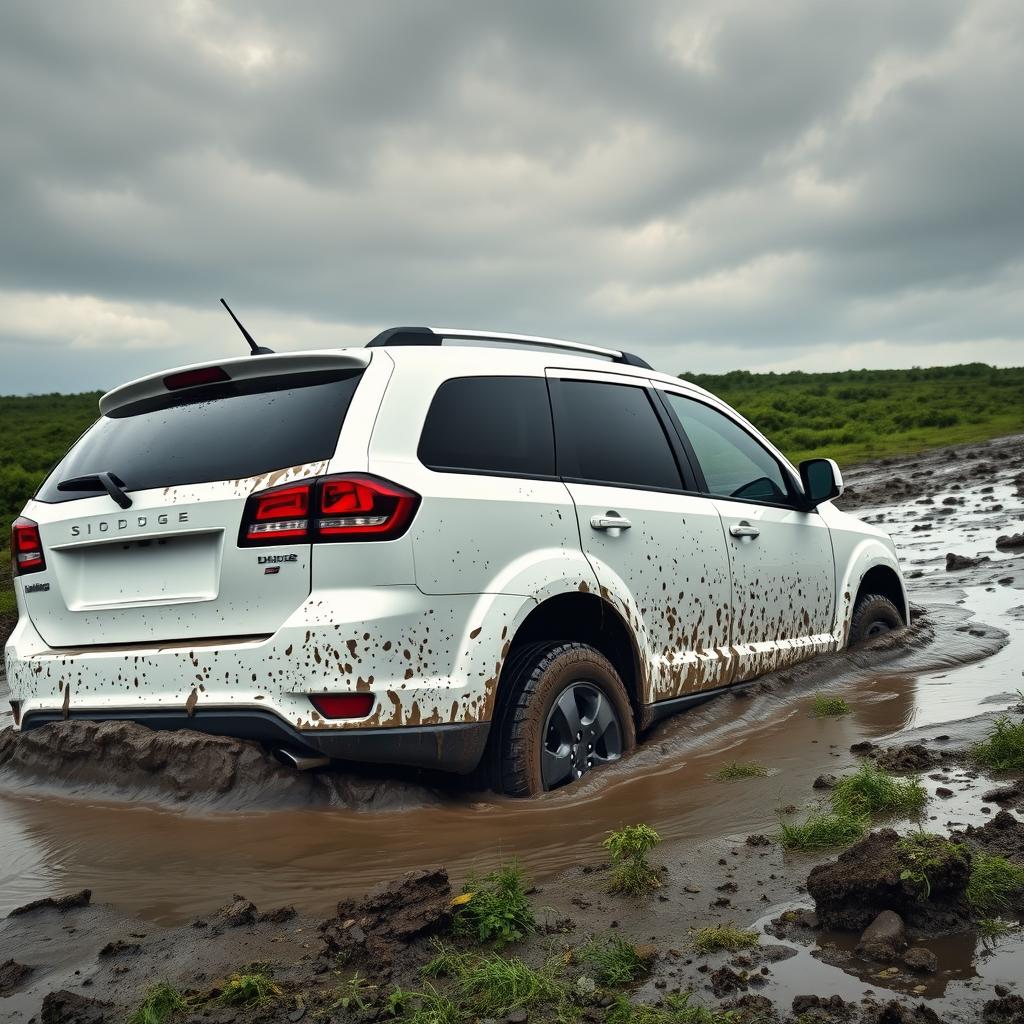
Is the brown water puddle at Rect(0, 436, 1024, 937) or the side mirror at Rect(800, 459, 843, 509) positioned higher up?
the side mirror at Rect(800, 459, 843, 509)

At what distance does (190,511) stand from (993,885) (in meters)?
2.74

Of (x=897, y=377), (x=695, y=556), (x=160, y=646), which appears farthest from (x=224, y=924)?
(x=897, y=377)

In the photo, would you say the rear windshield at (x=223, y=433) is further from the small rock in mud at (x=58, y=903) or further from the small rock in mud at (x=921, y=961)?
the small rock in mud at (x=921, y=961)

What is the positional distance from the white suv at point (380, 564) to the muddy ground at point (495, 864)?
235 mm

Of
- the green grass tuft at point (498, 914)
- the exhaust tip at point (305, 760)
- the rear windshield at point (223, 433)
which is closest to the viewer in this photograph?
the green grass tuft at point (498, 914)

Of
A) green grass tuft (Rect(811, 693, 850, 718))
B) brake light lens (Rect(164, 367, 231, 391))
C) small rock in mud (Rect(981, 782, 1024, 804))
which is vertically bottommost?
green grass tuft (Rect(811, 693, 850, 718))

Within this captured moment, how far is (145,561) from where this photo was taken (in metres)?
4.16

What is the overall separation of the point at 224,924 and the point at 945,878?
1.89m

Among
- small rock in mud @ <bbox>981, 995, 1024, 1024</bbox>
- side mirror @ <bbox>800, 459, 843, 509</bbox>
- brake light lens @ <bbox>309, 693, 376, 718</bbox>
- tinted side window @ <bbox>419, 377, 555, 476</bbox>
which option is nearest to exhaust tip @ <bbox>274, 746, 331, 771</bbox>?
brake light lens @ <bbox>309, 693, 376, 718</bbox>

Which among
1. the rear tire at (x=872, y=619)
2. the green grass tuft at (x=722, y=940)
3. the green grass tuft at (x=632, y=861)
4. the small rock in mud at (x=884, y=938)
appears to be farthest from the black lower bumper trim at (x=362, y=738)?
the rear tire at (x=872, y=619)

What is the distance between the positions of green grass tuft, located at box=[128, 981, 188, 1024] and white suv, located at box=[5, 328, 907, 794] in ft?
3.99

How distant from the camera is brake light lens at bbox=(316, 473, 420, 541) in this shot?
3812 mm

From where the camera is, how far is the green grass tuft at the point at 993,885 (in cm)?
296

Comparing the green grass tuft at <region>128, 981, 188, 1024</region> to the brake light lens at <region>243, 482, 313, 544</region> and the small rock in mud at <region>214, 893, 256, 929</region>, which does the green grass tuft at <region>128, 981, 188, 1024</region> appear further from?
the brake light lens at <region>243, 482, 313, 544</region>
